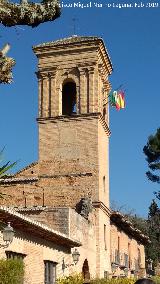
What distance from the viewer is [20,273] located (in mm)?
14172

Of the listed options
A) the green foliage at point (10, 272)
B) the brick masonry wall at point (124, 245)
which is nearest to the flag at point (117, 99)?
the brick masonry wall at point (124, 245)

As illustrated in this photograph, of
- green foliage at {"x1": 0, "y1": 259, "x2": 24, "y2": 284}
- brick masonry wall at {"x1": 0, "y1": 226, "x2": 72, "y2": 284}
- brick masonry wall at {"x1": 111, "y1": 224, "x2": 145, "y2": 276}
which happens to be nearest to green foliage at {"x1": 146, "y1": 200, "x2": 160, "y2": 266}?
brick masonry wall at {"x1": 111, "y1": 224, "x2": 145, "y2": 276}

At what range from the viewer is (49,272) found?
22.6 m

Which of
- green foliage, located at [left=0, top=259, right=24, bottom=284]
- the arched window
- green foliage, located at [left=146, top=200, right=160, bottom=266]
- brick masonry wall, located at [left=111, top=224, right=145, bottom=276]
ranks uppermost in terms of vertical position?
the arched window

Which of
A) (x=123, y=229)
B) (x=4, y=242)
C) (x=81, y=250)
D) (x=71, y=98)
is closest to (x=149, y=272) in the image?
(x=123, y=229)

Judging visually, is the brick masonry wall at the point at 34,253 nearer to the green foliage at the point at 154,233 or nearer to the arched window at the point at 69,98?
the arched window at the point at 69,98

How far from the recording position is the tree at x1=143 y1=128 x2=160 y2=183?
53750mm

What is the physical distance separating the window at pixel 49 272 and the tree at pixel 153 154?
31.4 meters

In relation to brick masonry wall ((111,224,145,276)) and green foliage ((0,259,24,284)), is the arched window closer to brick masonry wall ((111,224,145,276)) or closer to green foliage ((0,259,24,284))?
brick masonry wall ((111,224,145,276))

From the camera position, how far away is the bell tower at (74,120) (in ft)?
120

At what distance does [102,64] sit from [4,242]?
22654 mm

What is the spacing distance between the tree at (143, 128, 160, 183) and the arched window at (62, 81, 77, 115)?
14769 millimetres

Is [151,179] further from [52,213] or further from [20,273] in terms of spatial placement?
[20,273]

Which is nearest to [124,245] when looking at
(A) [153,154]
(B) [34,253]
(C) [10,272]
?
(A) [153,154]
